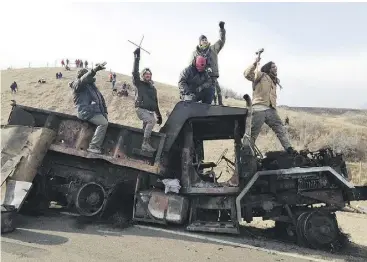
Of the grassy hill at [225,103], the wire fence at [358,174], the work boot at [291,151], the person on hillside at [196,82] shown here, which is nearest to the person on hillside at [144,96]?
the person on hillside at [196,82]

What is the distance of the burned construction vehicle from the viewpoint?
7.04 metres

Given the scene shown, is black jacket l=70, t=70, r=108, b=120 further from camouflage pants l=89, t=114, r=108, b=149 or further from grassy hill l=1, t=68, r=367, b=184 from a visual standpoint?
grassy hill l=1, t=68, r=367, b=184

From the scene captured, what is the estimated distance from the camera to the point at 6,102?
5012cm

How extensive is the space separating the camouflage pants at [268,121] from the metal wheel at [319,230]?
135 centimetres

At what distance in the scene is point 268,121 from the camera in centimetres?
764

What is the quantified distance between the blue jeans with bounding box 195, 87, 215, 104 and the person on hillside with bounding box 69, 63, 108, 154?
1858 mm

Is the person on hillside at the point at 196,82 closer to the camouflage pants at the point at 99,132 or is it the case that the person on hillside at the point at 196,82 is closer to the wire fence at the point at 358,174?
the camouflage pants at the point at 99,132

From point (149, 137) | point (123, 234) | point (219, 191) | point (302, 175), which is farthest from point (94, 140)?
point (302, 175)

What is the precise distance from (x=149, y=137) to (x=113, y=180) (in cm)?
109

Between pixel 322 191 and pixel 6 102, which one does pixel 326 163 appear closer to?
pixel 322 191

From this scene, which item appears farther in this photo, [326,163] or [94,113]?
[94,113]

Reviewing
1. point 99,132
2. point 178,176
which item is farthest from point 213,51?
point 99,132

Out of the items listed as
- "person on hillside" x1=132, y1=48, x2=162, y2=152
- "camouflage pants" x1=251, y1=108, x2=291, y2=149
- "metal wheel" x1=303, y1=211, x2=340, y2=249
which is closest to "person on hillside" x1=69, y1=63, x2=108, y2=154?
"person on hillside" x1=132, y1=48, x2=162, y2=152

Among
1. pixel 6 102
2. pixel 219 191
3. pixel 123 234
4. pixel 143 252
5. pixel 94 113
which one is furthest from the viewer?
pixel 6 102
